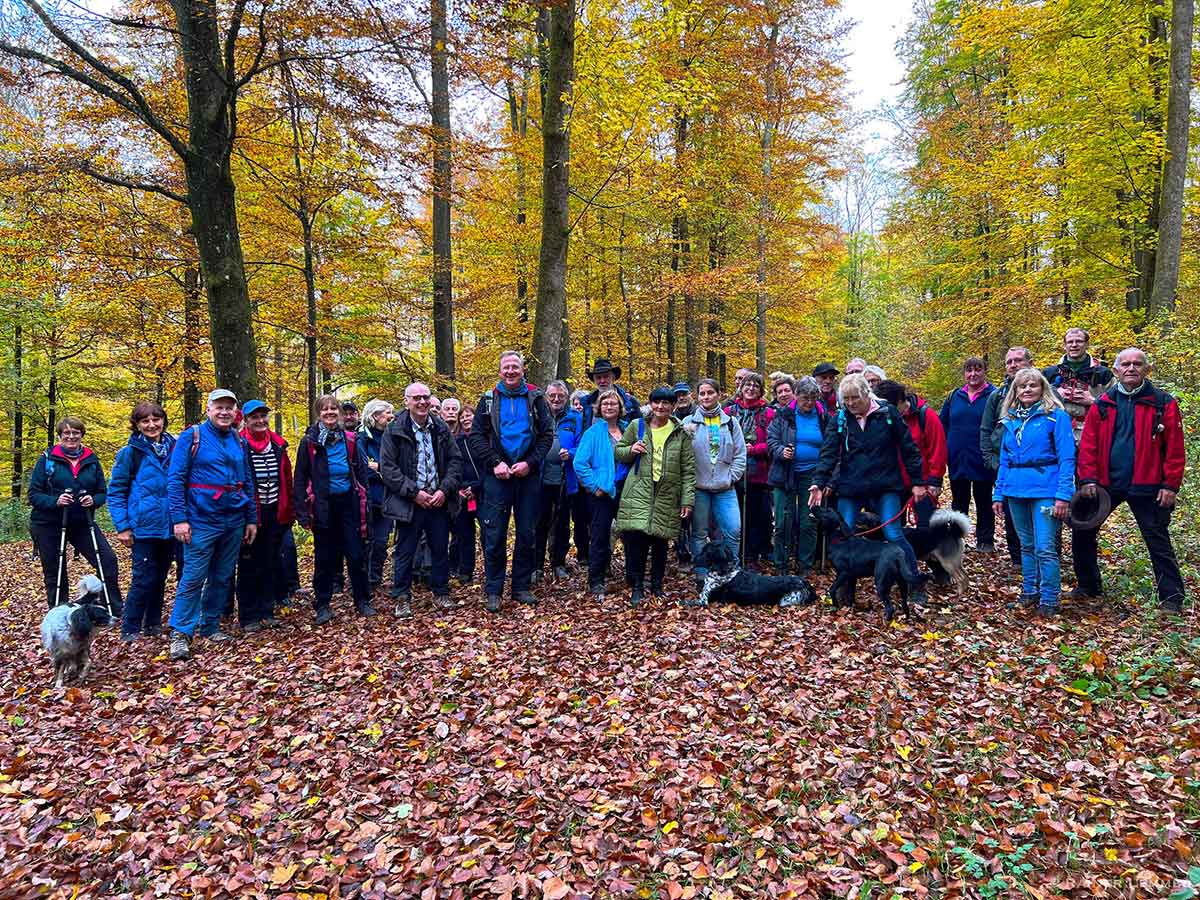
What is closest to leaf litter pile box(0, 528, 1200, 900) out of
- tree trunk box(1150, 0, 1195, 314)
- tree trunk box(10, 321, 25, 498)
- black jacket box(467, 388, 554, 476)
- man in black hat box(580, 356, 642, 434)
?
black jacket box(467, 388, 554, 476)

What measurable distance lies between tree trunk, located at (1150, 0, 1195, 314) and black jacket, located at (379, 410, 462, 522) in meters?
9.88

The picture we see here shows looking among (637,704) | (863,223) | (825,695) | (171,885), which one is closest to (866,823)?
(825,695)

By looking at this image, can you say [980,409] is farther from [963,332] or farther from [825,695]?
→ [963,332]

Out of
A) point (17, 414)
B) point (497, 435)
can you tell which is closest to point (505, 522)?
point (497, 435)

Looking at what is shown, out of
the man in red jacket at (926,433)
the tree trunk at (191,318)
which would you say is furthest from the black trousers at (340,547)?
the tree trunk at (191,318)

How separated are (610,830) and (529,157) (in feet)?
45.7

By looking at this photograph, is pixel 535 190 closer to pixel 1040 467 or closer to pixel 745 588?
pixel 745 588

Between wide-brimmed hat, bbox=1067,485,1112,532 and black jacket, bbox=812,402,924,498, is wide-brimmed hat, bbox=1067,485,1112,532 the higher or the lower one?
the lower one

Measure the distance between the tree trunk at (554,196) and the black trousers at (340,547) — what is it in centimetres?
353

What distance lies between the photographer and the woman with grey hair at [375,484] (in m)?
7.37

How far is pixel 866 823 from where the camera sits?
3209 millimetres

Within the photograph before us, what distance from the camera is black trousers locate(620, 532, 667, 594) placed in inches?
251

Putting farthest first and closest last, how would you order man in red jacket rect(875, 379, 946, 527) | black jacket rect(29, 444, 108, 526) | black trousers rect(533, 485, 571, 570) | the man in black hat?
black trousers rect(533, 485, 571, 570) → the man in black hat → black jacket rect(29, 444, 108, 526) → man in red jacket rect(875, 379, 946, 527)

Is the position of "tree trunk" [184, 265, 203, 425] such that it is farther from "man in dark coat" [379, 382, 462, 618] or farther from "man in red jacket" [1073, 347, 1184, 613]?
"man in red jacket" [1073, 347, 1184, 613]
